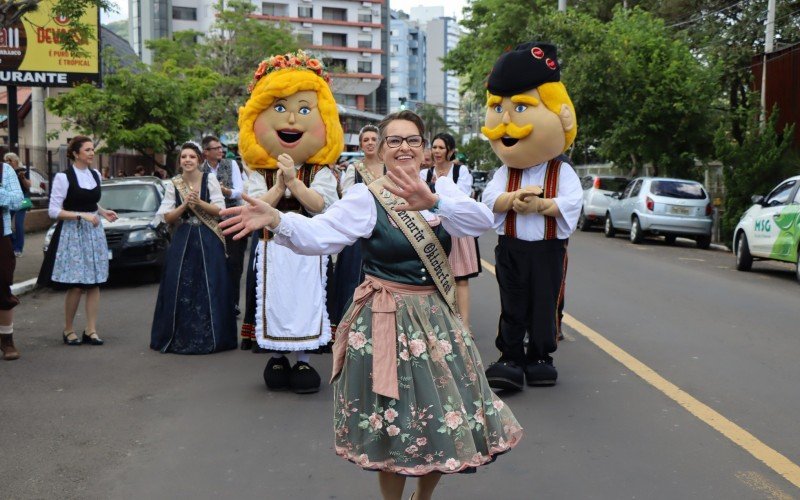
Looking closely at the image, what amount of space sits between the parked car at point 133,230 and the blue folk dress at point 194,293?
4.39 m

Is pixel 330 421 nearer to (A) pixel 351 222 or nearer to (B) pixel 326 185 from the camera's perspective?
(B) pixel 326 185

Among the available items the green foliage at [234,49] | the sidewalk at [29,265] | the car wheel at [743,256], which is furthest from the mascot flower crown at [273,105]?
the green foliage at [234,49]

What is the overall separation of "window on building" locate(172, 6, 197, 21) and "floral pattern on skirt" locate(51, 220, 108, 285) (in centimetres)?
7692

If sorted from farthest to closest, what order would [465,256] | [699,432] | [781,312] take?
[781,312], [465,256], [699,432]

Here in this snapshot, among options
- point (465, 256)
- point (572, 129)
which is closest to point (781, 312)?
point (465, 256)

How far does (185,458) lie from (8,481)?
940 mm

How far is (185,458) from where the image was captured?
17.9 feet

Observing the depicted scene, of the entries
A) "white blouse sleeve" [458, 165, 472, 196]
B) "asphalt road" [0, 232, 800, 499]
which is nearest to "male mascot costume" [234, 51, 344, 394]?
"asphalt road" [0, 232, 800, 499]

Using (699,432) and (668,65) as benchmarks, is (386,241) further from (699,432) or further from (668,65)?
(668,65)

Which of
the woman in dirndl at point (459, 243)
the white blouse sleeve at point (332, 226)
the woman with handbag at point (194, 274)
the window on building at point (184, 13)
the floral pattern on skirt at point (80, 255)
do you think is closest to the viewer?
the white blouse sleeve at point (332, 226)

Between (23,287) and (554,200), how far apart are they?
8.70 m

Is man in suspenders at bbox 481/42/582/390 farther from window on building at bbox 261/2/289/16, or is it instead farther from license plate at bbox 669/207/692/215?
window on building at bbox 261/2/289/16

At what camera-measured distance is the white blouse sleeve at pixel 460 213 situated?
417cm

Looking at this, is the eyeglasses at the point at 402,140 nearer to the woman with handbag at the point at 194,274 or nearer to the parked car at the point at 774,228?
the woman with handbag at the point at 194,274
